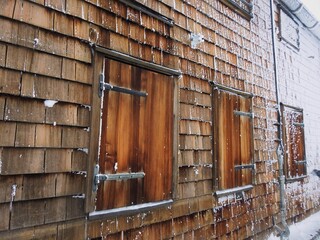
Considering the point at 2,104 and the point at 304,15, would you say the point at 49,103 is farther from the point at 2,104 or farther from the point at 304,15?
the point at 304,15

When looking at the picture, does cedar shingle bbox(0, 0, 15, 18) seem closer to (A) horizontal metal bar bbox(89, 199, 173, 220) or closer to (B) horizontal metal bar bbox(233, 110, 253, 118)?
(A) horizontal metal bar bbox(89, 199, 173, 220)

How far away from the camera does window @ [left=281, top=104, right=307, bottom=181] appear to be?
270 inches

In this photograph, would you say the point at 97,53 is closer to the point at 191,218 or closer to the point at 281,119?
the point at 191,218

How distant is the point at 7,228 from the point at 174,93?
2410mm

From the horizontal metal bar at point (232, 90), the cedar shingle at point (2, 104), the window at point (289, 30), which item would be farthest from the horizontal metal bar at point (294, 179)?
the cedar shingle at point (2, 104)

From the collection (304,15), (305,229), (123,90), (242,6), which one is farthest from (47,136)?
(304,15)

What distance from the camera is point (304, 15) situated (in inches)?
324

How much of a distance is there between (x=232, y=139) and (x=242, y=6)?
2.89 m

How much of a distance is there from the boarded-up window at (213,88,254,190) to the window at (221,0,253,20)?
1700 mm

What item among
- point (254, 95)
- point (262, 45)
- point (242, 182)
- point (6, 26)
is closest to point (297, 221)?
point (242, 182)

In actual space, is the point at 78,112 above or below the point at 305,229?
above

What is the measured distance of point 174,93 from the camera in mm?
3793

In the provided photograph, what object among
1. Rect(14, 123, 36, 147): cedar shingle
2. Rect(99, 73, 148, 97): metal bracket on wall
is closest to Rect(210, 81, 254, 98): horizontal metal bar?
Rect(99, 73, 148, 97): metal bracket on wall

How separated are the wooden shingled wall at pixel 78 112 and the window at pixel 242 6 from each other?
85cm
